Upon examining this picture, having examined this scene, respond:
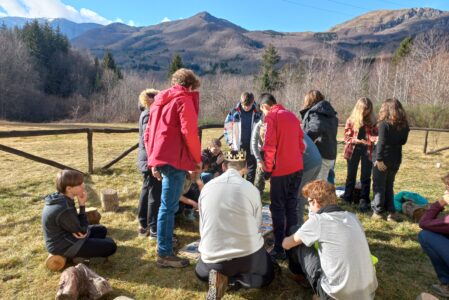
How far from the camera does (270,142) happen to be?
3520 mm

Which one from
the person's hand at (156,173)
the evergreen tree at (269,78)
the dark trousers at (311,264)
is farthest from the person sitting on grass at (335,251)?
the evergreen tree at (269,78)

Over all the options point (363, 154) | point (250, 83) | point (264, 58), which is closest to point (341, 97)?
point (264, 58)

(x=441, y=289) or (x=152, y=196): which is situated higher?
(x=152, y=196)

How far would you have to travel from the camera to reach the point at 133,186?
6.73 metres

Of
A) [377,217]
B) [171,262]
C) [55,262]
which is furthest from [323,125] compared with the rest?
[55,262]

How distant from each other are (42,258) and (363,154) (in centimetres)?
479

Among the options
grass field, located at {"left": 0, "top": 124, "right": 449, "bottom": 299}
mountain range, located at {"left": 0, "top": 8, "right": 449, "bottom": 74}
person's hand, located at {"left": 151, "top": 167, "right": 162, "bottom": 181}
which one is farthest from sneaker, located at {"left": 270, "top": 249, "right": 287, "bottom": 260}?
mountain range, located at {"left": 0, "top": 8, "right": 449, "bottom": 74}

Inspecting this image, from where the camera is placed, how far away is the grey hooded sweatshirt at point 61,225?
314cm

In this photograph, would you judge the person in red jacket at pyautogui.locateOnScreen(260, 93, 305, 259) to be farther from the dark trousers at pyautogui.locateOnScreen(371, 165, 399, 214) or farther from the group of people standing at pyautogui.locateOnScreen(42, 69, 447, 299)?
the dark trousers at pyautogui.locateOnScreen(371, 165, 399, 214)

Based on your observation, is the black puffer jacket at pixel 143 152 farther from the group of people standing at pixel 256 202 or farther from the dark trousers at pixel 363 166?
the dark trousers at pixel 363 166

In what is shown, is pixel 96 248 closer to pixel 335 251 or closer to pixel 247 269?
pixel 247 269

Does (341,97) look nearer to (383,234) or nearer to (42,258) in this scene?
(383,234)

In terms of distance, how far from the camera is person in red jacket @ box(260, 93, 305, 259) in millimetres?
3525

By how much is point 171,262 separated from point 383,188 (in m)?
3.27
